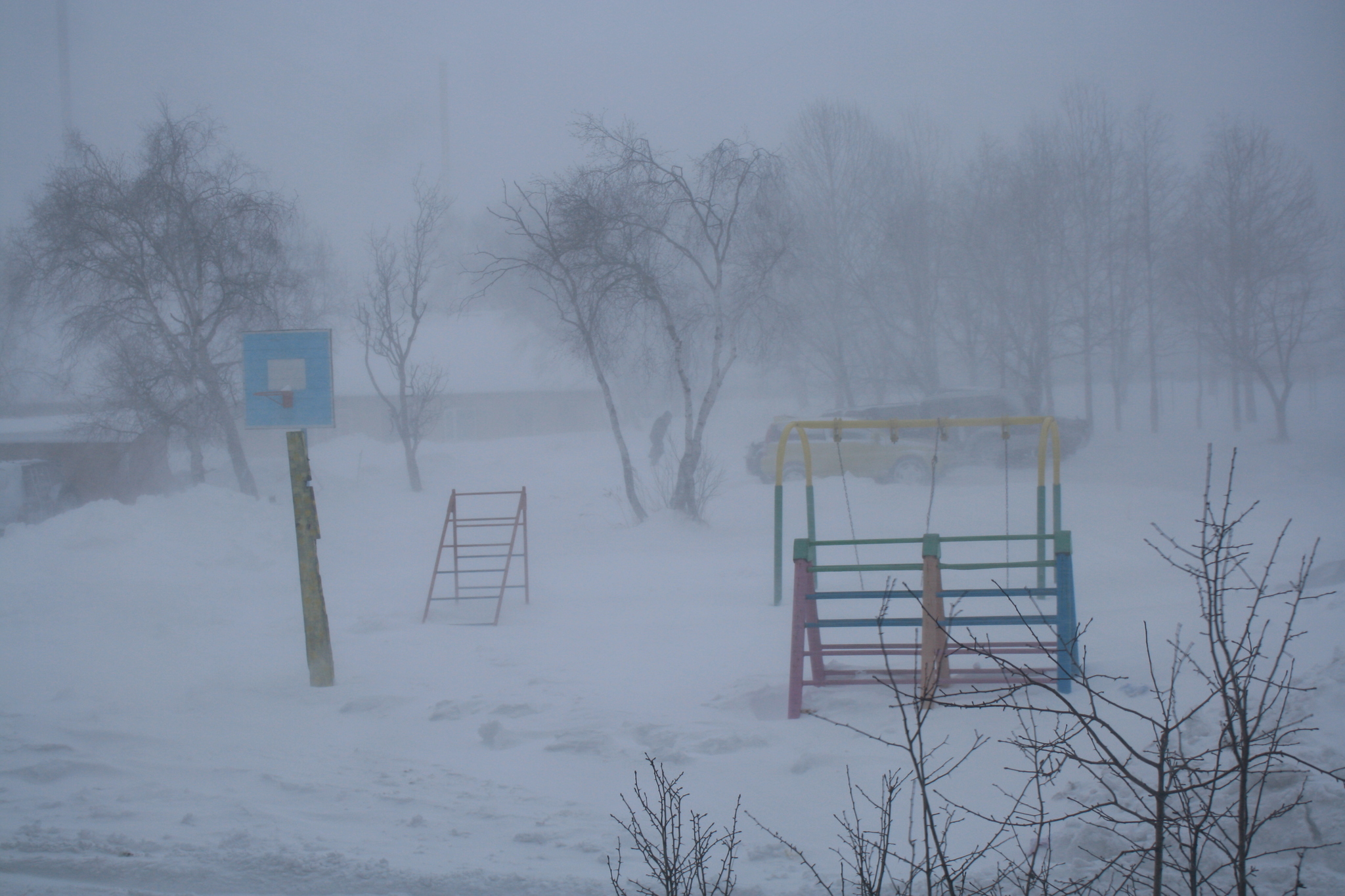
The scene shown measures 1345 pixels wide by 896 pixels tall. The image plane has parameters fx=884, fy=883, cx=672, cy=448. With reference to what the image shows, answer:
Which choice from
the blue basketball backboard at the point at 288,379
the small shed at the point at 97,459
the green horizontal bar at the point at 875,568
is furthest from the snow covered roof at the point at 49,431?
the green horizontal bar at the point at 875,568

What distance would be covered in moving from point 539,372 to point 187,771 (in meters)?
32.1

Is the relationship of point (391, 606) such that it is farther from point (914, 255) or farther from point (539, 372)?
point (539, 372)

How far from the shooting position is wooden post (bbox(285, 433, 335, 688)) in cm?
566

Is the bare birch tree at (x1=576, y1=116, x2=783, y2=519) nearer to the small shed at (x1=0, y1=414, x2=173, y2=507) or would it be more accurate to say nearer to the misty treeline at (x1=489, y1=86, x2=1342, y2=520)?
the misty treeline at (x1=489, y1=86, x2=1342, y2=520)

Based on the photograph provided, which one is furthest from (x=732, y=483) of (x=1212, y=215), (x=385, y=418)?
(x=385, y=418)

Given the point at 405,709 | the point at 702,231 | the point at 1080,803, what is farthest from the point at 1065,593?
the point at 702,231

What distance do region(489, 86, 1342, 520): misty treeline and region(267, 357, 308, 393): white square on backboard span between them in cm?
792

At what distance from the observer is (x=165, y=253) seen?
1689 centimetres

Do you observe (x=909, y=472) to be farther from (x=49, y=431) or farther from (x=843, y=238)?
(x=49, y=431)

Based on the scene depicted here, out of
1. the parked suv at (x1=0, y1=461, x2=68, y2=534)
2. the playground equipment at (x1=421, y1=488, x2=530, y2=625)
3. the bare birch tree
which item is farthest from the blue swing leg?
the parked suv at (x1=0, y1=461, x2=68, y2=534)

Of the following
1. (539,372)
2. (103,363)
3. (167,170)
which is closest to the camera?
(167,170)

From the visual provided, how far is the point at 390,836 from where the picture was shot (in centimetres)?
341

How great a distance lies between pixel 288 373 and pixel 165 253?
543 inches

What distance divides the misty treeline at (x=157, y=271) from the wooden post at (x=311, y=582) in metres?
12.3
